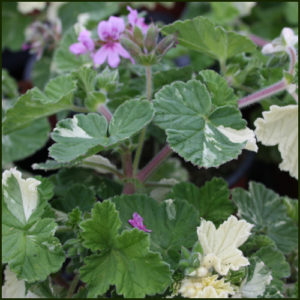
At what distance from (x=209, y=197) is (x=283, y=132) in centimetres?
15

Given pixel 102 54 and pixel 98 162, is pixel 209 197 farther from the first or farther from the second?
pixel 102 54

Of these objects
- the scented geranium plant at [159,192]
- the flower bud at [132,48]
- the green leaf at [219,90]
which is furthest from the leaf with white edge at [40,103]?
the green leaf at [219,90]

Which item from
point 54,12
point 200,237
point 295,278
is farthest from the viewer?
point 54,12

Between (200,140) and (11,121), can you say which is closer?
(200,140)

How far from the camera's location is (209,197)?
0.71 m

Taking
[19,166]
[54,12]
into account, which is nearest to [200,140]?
[19,166]

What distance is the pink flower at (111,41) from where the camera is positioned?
0.72m

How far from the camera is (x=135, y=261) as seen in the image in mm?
551

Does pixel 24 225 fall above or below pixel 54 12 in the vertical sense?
below

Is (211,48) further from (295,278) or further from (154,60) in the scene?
(295,278)

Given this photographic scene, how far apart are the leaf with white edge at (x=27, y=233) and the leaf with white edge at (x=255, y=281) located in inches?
9.6

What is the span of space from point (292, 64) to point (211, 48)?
0.42ft

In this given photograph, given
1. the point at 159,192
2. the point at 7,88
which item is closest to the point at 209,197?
the point at 159,192

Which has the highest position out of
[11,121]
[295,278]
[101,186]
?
[11,121]
